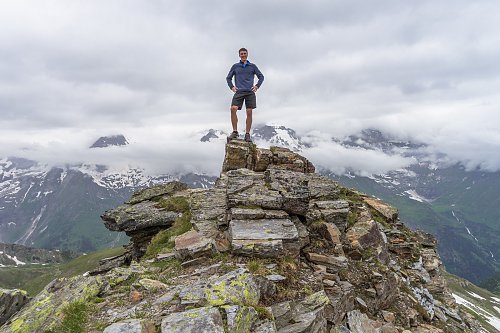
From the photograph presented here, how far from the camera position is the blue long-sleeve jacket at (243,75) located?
94.7ft

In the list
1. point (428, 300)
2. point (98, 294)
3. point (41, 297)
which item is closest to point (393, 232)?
point (428, 300)

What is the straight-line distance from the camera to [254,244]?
17297 mm

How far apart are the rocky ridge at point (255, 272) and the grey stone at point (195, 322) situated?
1.3 inches

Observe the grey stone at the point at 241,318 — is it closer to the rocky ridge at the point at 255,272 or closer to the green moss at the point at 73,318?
the rocky ridge at the point at 255,272

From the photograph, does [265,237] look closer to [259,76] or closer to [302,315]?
[302,315]

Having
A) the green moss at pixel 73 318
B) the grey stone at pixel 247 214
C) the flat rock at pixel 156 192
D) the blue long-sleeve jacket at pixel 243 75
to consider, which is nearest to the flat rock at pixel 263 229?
the grey stone at pixel 247 214

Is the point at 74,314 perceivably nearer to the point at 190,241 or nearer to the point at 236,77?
the point at 190,241

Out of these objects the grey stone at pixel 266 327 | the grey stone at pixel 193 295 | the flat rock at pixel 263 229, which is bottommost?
the grey stone at pixel 266 327

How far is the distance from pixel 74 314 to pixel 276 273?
7.92m

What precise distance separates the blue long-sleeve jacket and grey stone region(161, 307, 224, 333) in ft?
65.7

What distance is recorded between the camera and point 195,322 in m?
12.1

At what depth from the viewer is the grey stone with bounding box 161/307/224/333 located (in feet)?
38.8

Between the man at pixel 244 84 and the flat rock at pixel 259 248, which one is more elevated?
the man at pixel 244 84

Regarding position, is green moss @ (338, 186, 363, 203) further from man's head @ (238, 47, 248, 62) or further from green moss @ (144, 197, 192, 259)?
man's head @ (238, 47, 248, 62)
